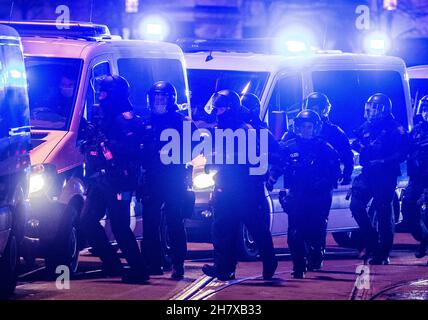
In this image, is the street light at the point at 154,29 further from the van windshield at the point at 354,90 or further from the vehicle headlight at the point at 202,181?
the vehicle headlight at the point at 202,181

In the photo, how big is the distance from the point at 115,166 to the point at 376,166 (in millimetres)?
3045

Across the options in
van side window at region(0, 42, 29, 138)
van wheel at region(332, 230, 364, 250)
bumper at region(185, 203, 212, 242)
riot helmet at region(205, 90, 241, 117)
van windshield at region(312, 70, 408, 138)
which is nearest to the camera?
van side window at region(0, 42, 29, 138)

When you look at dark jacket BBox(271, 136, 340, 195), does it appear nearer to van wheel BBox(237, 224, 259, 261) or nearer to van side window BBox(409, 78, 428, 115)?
van wheel BBox(237, 224, 259, 261)

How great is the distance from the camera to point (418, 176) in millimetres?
15445

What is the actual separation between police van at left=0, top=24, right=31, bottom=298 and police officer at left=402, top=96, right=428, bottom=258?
4479 mm

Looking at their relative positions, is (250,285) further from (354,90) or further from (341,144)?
(354,90)

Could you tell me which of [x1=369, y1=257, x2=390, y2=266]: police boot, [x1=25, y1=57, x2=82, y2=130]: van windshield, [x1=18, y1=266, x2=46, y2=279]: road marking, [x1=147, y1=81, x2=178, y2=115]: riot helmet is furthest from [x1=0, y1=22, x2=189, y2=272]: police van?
[x1=369, y1=257, x2=390, y2=266]: police boot

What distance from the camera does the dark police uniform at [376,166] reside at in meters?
14.4

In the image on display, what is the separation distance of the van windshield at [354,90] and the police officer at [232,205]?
3.31 m

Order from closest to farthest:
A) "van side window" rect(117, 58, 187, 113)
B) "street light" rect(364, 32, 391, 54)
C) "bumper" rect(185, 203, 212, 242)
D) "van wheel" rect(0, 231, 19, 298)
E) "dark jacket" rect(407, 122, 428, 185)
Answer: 1. "van wheel" rect(0, 231, 19, 298)
2. "bumper" rect(185, 203, 212, 242)
3. "van side window" rect(117, 58, 187, 113)
4. "dark jacket" rect(407, 122, 428, 185)
5. "street light" rect(364, 32, 391, 54)

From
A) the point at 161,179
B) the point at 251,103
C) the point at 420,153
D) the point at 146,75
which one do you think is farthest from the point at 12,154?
the point at 420,153

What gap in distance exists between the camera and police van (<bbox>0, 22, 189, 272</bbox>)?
12.7 meters
